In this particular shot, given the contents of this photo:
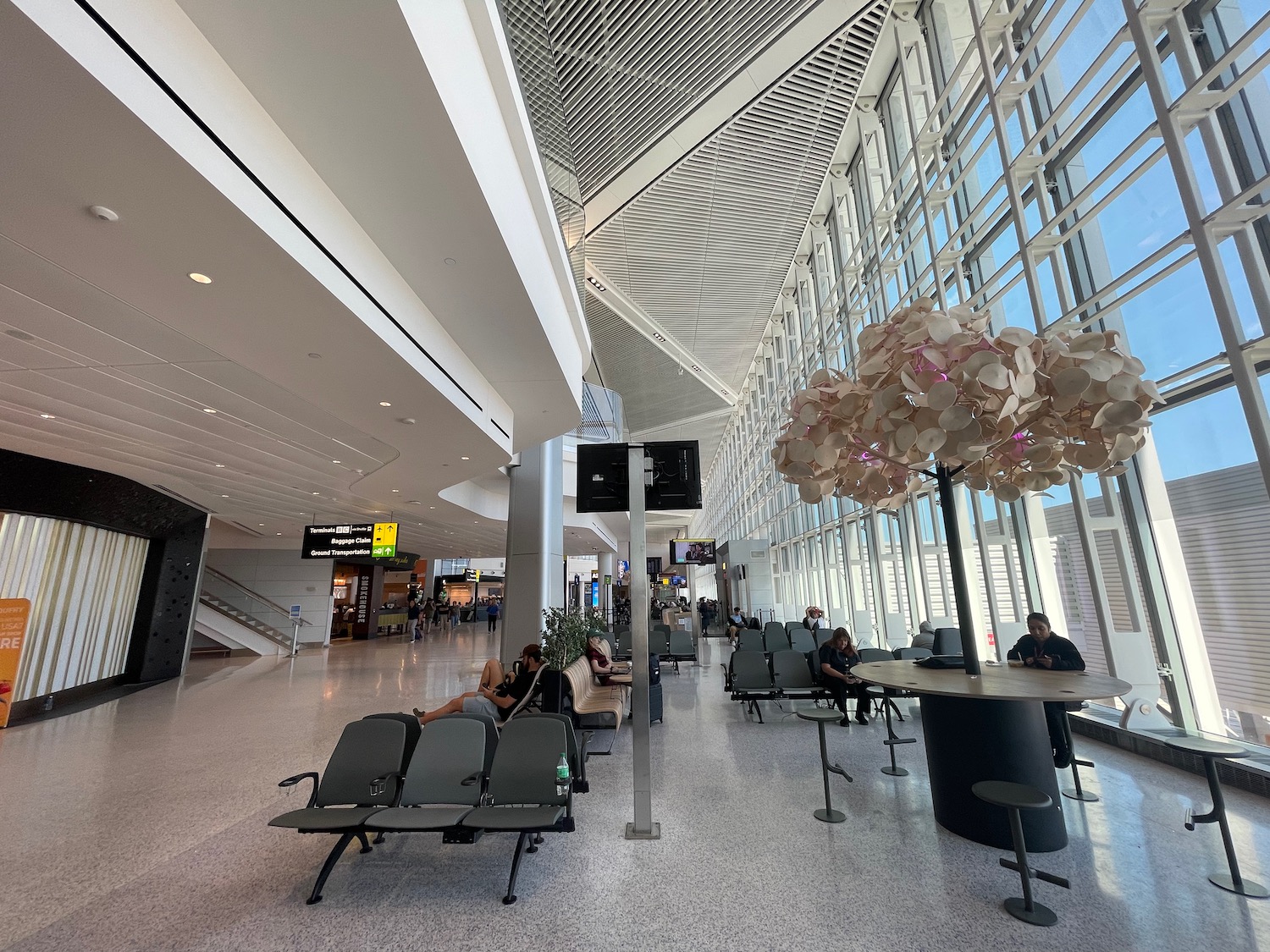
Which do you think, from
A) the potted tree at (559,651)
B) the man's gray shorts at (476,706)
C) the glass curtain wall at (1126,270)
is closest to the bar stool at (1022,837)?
the glass curtain wall at (1126,270)

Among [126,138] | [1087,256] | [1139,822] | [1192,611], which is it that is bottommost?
[1139,822]

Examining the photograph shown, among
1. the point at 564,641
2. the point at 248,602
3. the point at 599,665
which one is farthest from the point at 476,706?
the point at 248,602

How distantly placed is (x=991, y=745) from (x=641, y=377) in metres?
20.8

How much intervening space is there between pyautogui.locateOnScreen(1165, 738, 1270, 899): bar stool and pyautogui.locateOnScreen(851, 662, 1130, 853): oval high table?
394 mm

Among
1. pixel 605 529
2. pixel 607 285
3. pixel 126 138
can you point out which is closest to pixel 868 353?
pixel 126 138

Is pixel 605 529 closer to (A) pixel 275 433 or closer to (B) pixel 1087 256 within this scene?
(A) pixel 275 433

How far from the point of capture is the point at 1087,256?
5895mm

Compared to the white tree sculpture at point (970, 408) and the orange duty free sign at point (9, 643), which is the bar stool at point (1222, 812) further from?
the orange duty free sign at point (9, 643)

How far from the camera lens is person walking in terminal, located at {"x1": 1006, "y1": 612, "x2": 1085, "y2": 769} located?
4453mm

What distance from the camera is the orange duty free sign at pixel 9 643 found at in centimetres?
786

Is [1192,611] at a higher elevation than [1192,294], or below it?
below

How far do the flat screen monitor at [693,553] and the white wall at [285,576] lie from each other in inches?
513

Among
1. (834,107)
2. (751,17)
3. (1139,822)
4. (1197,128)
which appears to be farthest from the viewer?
(834,107)

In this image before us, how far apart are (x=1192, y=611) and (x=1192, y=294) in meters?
2.81
